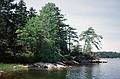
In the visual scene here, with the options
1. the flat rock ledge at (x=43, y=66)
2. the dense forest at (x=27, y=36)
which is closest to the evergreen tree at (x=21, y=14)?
the dense forest at (x=27, y=36)

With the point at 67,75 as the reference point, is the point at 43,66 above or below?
above

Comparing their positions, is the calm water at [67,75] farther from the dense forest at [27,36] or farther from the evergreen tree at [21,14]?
the evergreen tree at [21,14]

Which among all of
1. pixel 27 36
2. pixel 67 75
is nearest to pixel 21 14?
pixel 27 36

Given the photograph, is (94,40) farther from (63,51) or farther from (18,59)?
(18,59)

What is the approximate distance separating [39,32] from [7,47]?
9329 mm

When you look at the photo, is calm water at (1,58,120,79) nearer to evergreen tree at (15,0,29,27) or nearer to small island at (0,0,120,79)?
small island at (0,0,120,79)

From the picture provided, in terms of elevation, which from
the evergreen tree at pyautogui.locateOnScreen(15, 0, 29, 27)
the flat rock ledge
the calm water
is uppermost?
the evergreen tree at pyautogui.locateOnScreen(15, 0, 29, 27)

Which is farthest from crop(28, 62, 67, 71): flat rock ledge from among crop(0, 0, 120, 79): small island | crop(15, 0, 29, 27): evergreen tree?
crop(15, 0, 29, 27): evergreen tree

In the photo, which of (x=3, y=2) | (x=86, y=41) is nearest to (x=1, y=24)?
(x=3, y=2)

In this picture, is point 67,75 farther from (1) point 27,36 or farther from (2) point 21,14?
(2) point 21,14

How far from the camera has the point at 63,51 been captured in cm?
10125

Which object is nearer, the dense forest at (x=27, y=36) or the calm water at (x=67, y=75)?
the calm water at (x=67, y=75)

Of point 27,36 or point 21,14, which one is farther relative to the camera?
point 21,14

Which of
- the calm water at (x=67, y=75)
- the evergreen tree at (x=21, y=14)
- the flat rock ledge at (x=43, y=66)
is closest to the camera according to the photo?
the calm water at (x=67, y=75)
